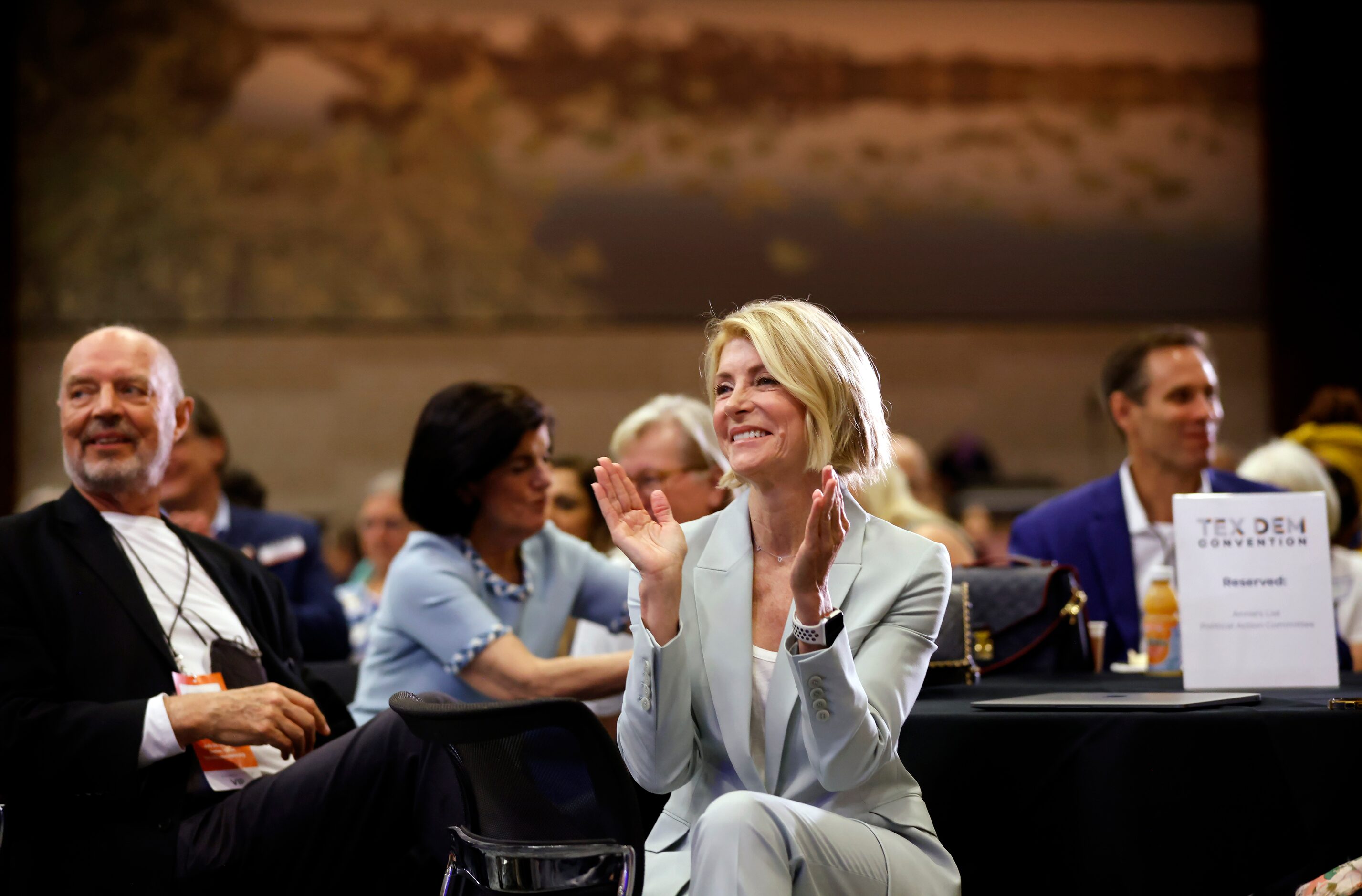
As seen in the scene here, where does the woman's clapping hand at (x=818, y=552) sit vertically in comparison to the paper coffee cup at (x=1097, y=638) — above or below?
above

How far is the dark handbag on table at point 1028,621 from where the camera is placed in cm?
308

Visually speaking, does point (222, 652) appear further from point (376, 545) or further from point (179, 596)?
point (376, 545)

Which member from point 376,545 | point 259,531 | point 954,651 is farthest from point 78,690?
point 376,545

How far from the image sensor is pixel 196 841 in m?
2.57

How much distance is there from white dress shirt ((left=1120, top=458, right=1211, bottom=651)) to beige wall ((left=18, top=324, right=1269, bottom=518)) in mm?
6812

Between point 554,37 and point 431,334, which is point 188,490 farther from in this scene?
point 554,37

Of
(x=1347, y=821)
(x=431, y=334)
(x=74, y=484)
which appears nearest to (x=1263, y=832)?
(x=1347, y=821)

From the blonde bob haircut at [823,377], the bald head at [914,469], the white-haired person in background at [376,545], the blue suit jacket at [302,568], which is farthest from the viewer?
the bald head at [914,469]

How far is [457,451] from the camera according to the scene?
125 inches

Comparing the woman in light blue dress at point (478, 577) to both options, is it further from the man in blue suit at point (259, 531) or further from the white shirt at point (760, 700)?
the man in blue suit at point (259, 531)

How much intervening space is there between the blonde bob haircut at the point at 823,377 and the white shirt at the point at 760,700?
0.33 m

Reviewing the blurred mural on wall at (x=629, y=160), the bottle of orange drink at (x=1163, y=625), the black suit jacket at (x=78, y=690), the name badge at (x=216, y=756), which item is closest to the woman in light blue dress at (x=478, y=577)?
the name badge at (x=216, y=756)

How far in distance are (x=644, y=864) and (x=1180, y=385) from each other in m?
2.38

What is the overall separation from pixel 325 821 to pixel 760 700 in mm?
930
